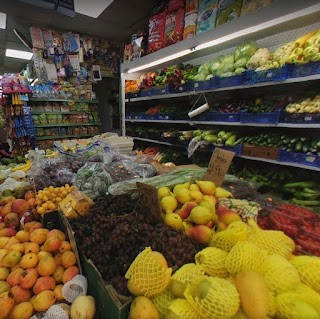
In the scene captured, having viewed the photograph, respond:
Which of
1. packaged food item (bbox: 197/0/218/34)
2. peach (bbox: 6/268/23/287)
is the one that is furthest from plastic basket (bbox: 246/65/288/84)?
peach (bbox: 6/268/23/287)

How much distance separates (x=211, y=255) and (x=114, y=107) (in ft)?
23.5

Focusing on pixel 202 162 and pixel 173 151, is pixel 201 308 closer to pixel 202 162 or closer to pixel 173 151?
pixel 202 162

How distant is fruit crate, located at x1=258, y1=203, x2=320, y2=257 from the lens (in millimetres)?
1178

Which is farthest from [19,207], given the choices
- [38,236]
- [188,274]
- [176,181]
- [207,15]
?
[207,15]

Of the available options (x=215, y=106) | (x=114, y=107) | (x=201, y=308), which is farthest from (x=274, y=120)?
(x=114, y=107)

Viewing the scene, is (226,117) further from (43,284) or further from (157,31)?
(43,284)

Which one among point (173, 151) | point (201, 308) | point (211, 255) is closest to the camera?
point (201, 308)

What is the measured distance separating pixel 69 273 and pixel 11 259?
335 mm

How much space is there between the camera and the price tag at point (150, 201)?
1.35m

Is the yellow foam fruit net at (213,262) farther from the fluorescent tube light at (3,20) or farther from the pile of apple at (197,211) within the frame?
the fluorescent tube light at (3,20)

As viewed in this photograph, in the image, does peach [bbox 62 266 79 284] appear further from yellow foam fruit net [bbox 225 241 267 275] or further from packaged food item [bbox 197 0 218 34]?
packaged food item [bbox 197 0 218 34]

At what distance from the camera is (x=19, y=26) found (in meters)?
5.36

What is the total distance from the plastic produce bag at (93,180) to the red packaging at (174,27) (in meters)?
2.61

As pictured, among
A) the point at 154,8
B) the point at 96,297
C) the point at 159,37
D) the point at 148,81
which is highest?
the point at 154,8
